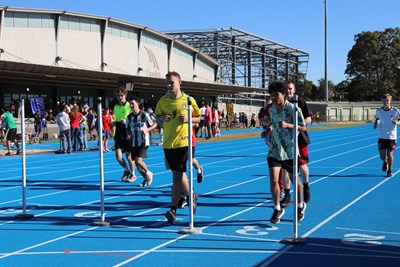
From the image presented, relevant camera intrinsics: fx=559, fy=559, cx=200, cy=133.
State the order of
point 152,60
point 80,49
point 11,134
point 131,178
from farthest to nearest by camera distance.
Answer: point 152,60 < point 80,49 < point 11,134 < point 131,178

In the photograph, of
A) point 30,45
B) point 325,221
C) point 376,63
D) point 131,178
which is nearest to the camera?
point 325,221

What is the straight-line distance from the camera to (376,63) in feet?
324

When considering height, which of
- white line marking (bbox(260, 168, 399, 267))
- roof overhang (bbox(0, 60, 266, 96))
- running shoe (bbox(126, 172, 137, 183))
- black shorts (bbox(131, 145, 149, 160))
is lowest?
white line marking (bbox(260, 168, 399, 267))

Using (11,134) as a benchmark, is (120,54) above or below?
above

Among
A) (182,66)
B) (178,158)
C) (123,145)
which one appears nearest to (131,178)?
(123,145)

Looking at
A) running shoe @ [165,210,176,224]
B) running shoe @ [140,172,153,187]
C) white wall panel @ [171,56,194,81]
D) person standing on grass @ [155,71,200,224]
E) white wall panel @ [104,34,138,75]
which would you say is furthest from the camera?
white wall panel @ [171,56,194,81]

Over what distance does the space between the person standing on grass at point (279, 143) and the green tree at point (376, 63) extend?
95708mm

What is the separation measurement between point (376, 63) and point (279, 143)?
318 feet

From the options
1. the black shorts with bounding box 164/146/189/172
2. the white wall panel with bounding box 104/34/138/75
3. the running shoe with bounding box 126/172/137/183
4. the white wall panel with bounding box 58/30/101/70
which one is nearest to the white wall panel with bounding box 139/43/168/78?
the white wall panel with bounding box 104/34/138/75

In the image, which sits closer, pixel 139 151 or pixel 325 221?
pixel 325 221

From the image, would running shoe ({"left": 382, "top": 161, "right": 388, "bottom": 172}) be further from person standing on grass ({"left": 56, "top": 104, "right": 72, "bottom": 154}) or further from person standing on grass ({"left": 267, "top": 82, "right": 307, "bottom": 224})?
person standing on grass ({"left": 56, "top": 104, "right": 72, "bottom": 154})

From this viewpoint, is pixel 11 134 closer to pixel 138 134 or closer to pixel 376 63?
pixel 138 134

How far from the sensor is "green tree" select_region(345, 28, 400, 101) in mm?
98875

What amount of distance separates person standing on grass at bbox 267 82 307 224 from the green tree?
95.7 metres
